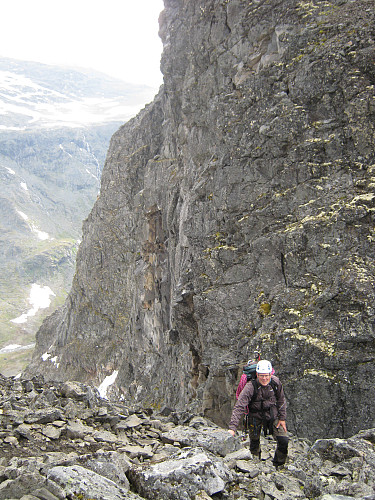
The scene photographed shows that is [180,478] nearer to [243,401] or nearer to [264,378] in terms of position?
[243,401]

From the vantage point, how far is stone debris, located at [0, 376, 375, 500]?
30.4ft

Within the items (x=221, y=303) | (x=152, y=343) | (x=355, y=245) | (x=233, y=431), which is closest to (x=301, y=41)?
(x=355, y=245)

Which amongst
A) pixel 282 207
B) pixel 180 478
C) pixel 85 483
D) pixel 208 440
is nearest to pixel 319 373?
pixel 208 440

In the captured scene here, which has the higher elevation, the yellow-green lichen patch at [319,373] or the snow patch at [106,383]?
the yellow-green lichen patch at [319,373]

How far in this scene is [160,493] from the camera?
970 centimetres

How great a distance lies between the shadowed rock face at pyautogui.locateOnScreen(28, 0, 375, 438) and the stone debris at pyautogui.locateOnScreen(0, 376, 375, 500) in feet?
16.9

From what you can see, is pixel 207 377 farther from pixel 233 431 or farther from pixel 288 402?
pixel 233 431

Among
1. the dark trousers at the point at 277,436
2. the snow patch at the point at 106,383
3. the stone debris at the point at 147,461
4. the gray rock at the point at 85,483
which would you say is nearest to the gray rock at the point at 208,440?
the stone debris at the point at 147,461

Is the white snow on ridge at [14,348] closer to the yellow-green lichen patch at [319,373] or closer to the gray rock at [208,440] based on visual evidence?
the yellow-green lichen patch at [319,373]

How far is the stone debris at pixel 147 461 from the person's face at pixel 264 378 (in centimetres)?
244

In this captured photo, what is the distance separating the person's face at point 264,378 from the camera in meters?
11.9

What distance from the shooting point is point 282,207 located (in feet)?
78.4

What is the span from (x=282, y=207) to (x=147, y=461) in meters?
15.7

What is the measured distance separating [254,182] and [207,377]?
1380 centimetres
